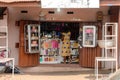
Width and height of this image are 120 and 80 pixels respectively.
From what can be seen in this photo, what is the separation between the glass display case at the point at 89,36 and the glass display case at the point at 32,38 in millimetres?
1947

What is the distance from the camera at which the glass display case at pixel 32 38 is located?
12.4 m

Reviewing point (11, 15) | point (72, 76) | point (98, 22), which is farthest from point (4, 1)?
point (98, 22)

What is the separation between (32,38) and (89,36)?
7.73 ft

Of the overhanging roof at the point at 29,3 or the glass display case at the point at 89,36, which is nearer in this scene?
the overhanging roof at the point at 29,3

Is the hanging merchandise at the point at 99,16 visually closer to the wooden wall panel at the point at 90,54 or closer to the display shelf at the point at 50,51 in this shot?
the wooden wall panel at the point at 90,54

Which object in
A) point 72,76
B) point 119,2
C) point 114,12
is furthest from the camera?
point 114,12

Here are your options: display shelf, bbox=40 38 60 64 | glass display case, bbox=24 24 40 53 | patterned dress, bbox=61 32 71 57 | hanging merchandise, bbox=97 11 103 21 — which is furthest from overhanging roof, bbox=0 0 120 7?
patterned dress, bbox=61 32 71 57

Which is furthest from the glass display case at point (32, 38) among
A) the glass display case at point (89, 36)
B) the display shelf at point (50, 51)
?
the glass display case at point (89, 36)

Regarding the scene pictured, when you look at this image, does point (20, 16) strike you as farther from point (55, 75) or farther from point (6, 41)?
point (55, 75)

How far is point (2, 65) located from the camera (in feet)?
41.1

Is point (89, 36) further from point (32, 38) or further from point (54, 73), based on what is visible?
point (32, 38)

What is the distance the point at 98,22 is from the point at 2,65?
14.3 feet

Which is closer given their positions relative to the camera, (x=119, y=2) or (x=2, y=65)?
(x=119, y=2)

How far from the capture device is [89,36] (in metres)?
12.6
